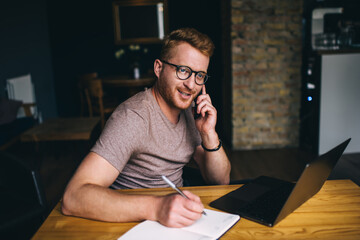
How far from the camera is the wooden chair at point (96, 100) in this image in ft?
16.5

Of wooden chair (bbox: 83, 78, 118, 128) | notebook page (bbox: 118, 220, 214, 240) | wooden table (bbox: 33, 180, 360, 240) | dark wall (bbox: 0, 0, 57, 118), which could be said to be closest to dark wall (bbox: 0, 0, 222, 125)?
dark wall (bbox: 0, 0, 57, 118)

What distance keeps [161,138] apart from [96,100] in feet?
14.0

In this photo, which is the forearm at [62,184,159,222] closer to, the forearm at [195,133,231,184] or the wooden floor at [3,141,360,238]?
the forearm at [195,133,231,184]

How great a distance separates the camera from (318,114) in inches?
150

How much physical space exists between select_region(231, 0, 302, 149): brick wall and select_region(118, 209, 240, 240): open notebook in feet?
10.7

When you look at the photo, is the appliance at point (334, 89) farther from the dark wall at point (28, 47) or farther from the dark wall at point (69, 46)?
the dark wall at point (28, 47)

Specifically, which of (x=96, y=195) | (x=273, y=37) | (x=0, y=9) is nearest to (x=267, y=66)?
(x=273, y=37)

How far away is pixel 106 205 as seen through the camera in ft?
3.26

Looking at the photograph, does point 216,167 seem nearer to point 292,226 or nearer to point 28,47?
point 292,226

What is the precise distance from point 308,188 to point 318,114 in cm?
307

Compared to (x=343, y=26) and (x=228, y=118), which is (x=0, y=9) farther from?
(x=343, y=26)

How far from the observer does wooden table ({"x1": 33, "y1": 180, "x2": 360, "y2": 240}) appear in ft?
2.94

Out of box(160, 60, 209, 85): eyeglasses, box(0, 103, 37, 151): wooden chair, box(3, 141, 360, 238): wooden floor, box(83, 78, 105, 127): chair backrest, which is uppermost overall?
box(160, 60, 209, 85): eyeglasses

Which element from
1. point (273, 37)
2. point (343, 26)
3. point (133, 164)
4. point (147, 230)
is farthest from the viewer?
point (343, 26)
